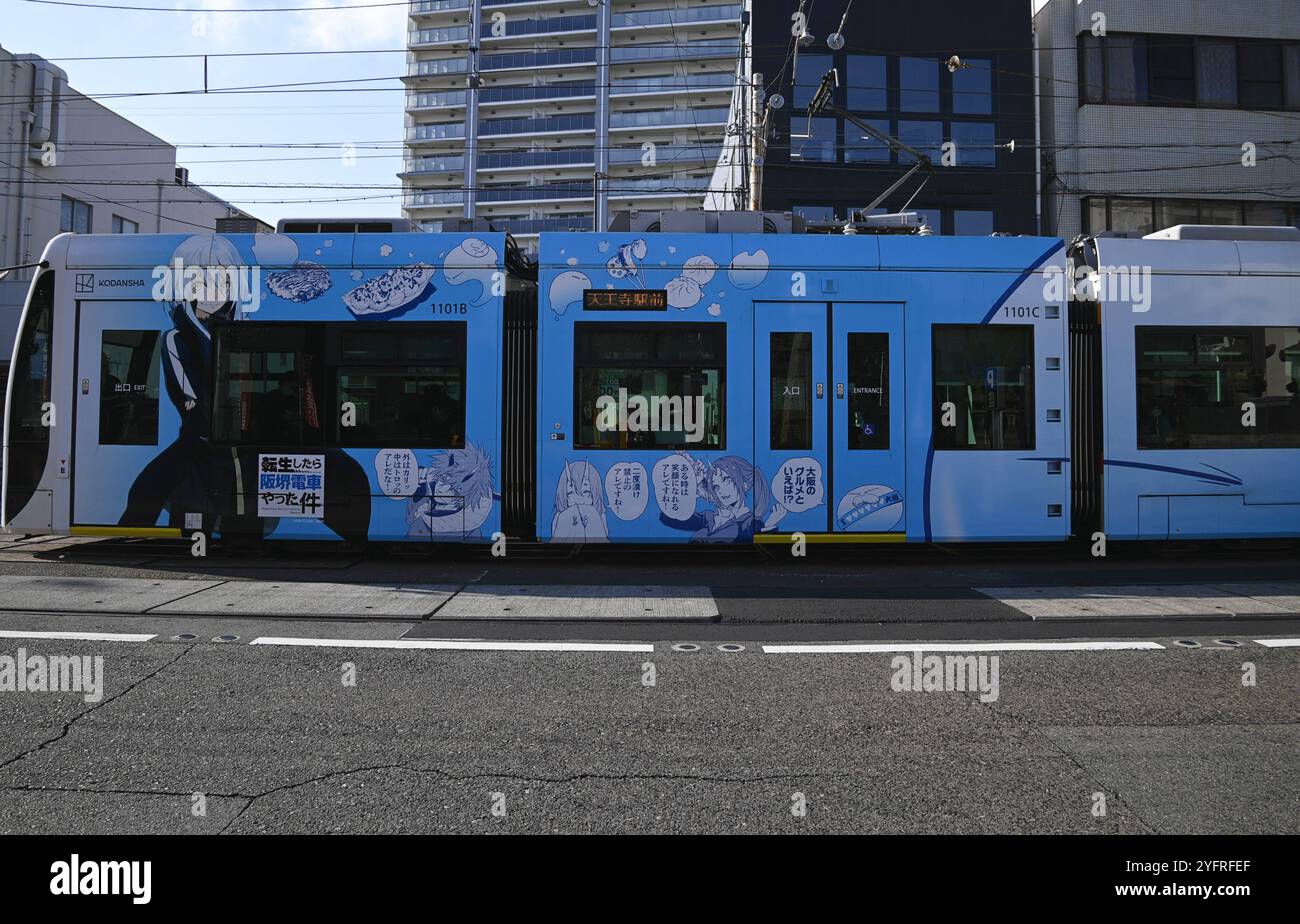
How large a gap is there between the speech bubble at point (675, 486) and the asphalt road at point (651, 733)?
2.61 m

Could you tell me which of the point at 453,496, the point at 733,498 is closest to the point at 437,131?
the point at 453,496

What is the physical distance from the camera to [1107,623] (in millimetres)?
6797

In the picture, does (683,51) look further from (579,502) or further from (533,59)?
(579,502)

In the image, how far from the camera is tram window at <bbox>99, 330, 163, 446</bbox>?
9.70 m

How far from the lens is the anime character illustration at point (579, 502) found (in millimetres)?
9469

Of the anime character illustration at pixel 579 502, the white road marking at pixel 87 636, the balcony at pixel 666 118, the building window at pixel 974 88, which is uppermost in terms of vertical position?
the balcony at pixel 666 118

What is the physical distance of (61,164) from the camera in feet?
99.6

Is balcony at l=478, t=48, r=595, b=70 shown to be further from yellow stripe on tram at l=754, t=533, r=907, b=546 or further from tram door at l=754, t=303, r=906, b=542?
yellow stripe on tram at l=754, t=533, r=907, b=546

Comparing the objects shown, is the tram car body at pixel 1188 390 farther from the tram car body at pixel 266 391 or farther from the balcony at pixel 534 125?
the balcony at pixel 534 125

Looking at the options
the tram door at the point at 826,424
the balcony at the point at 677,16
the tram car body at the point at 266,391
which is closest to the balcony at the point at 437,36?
the balcony at the point at 677,16

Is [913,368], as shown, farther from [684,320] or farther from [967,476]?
[684,320]

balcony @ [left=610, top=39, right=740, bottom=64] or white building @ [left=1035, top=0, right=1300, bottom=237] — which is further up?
balcony @ [left=610, top=39, right=740, bottom=64]

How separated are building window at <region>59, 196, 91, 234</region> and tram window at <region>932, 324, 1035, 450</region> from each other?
1294 inches

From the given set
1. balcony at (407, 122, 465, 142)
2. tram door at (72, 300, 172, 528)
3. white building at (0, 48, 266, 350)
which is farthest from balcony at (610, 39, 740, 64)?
tram door at (72, 300, 172, 528)
